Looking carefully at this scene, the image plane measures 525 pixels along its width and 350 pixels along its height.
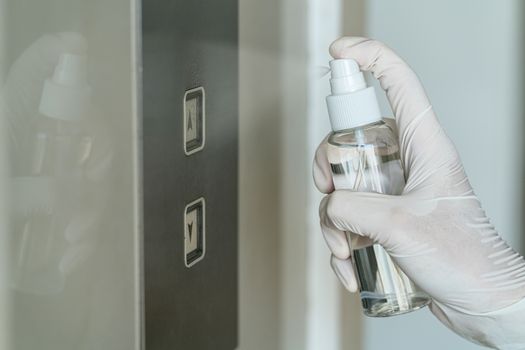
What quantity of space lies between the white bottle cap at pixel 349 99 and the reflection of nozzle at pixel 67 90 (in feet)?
0.67

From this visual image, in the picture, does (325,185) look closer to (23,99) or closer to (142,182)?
(142,182)

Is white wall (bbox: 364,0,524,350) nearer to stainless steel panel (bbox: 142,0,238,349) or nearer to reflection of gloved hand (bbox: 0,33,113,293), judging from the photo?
stainless steel panel (bbox: 142,0,238,349)

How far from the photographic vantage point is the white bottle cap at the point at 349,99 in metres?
0.66

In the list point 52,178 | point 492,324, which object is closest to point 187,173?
point 52,178

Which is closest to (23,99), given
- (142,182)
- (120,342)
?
(142,182)

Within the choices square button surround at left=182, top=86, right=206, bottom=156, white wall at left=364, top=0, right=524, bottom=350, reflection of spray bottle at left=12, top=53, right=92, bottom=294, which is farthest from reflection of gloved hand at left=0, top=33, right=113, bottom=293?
white wall at left=364, top=0, right=524, bottom=350

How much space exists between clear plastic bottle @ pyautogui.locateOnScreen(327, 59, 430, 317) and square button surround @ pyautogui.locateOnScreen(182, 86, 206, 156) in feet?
0.50

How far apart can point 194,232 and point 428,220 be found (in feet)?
0.81

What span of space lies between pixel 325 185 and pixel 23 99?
0.93 ft

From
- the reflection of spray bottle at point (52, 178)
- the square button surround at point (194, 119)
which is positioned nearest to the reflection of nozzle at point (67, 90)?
the reflection of spray bottle at point (52, 178)

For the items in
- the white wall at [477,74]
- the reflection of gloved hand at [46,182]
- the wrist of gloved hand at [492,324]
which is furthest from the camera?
the white wall at [477,74]

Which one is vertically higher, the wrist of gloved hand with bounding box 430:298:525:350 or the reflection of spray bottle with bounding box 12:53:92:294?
the reflection of spray bottle with bounding box 12:53:92:294

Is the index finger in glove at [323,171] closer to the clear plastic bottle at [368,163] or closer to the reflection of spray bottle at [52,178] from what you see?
the clear plastic bottle at [368,163]

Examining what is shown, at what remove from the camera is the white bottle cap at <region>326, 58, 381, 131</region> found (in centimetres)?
66
